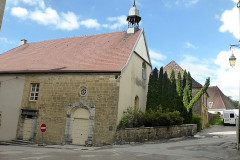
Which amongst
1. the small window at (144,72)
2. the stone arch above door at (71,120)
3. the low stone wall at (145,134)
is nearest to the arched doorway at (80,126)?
the stone arch above door at (71,120)

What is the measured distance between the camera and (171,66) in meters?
29.3

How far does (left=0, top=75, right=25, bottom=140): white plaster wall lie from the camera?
18.3 metres

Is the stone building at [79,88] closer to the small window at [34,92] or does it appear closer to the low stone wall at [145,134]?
the small window at [34,92]

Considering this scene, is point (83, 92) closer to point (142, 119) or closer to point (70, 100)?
point (70, 100)

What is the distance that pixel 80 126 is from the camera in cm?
1655

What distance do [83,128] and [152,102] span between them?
21.7ft

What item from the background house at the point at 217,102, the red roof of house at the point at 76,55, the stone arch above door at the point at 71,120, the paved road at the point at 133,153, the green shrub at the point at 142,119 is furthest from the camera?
the background house at the point at 217,102

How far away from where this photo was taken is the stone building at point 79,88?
632 inches

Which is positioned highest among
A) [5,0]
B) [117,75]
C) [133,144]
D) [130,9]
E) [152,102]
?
[130,9]

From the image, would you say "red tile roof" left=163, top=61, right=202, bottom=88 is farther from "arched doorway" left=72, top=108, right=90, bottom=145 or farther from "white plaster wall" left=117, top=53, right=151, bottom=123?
"arched doorway" left=72, top=108, right=90, bottom=145

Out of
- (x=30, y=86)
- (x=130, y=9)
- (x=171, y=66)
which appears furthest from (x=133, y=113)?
(x=171, y=66)

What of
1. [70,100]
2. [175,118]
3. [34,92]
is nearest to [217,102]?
[175,118]

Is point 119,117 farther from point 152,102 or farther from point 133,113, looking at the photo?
point 152,102

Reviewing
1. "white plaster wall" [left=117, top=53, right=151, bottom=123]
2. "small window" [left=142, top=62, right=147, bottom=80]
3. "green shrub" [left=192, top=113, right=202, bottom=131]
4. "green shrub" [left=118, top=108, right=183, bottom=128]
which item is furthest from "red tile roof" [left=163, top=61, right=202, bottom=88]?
"green shrub" [left=118, top=108, right=183, bottom=128]
